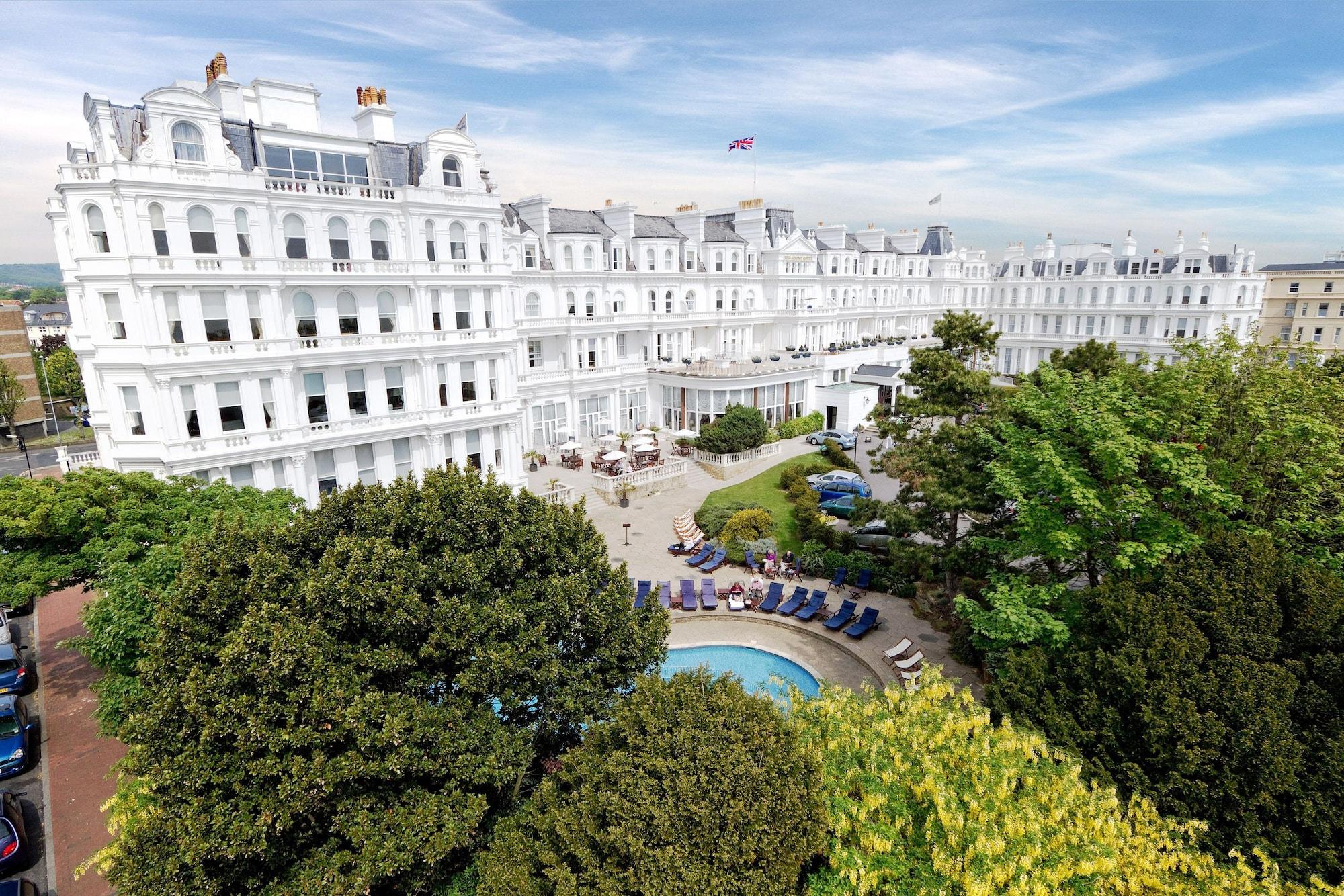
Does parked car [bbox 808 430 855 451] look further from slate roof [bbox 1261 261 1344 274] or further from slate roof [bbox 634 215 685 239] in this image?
slate roof [bbox 1261 261 1344 274]

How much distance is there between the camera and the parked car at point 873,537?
3194 centimetres

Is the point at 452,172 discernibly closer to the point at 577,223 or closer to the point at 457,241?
the point at 457,241

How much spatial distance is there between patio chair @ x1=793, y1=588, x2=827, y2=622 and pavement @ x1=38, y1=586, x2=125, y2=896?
21.4 m

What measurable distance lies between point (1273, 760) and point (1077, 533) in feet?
21.3

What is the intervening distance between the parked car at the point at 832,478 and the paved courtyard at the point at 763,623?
7469 mm

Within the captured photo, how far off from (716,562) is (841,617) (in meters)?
7.07

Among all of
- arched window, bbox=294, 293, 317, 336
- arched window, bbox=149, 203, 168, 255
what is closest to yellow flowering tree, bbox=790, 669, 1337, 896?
arched window, bbox=294, 293, 317, 336

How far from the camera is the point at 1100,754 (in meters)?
13.7

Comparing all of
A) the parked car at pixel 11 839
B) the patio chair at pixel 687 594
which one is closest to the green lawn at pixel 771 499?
the patio chair at pixel 687 594

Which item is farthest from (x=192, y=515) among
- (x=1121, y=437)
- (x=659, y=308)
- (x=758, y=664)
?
(x=659, y=308)

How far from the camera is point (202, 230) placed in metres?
23.6

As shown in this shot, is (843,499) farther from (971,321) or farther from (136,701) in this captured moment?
(136,701)

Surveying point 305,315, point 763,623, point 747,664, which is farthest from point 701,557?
point 305,315

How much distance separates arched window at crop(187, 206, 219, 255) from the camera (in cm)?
2330
